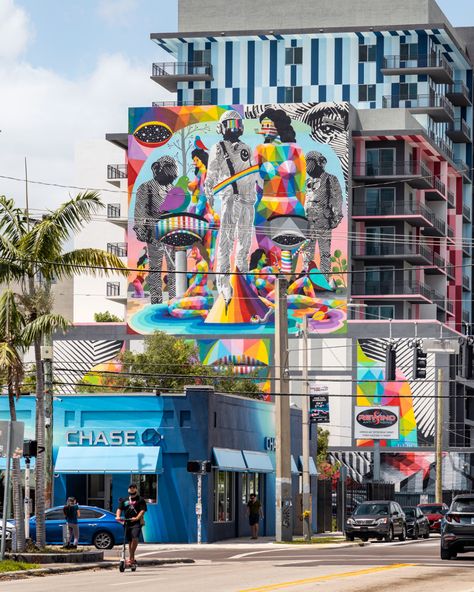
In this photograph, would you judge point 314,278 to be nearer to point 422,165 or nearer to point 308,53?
point 422,165

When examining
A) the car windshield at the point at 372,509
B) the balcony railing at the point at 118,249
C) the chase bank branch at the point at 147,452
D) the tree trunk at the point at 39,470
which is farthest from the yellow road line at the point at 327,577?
the balcony railing at the point at 118,249

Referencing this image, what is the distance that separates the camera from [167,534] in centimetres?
A: 5603

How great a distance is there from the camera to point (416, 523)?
6241 centimetres

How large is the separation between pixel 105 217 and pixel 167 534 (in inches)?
2659

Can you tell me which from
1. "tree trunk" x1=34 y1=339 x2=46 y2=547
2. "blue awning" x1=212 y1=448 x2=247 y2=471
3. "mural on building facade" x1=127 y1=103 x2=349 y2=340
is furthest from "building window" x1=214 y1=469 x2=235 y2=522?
"mural on building facade" x1=127 y1=103 x2=349 y2=340

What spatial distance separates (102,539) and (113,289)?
76165mm

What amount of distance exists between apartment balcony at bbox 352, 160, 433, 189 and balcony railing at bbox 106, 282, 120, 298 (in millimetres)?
22098

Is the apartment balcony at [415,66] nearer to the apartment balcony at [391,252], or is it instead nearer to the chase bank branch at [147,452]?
the apartment balcony at [391,252]

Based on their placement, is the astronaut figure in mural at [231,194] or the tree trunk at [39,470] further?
the astronaut figure in mural at [231,194]

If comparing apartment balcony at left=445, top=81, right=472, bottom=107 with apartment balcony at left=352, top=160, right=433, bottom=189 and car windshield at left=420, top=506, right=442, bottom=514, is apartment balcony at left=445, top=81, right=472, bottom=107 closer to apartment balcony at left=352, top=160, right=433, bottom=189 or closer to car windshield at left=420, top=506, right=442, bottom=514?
apartment balcony at left=352, top=160, right=433, bottom=189

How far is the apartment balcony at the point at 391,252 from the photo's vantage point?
108125 millimetres

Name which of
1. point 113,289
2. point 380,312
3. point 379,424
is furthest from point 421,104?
point 379,424

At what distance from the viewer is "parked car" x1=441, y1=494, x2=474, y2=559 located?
123ft

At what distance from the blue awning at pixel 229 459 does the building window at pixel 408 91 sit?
6480 cm
